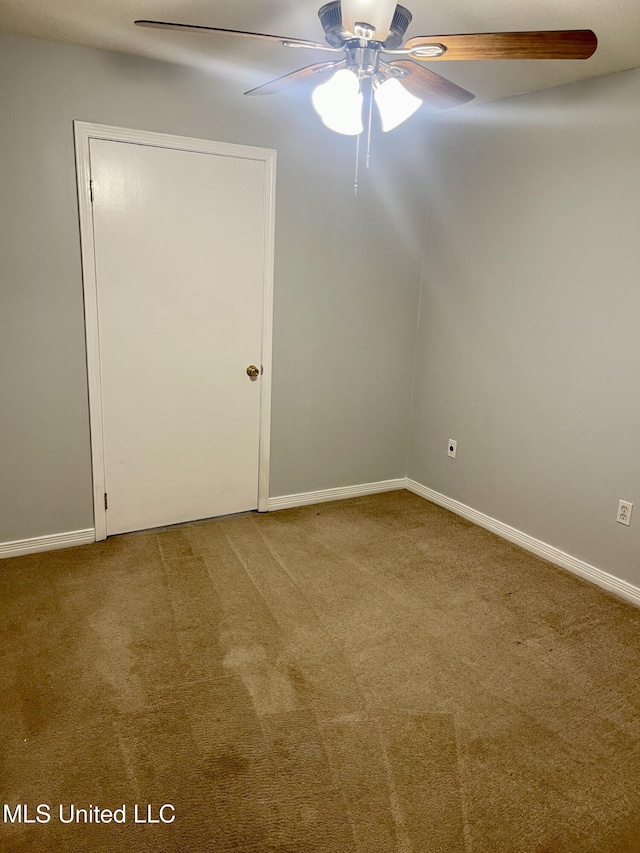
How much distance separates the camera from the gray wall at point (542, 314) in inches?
Answer: 110

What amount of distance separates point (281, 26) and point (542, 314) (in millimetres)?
1842

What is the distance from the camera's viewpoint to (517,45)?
1593 mm

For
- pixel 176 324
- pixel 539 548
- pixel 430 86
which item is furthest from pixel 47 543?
pixel 430 86

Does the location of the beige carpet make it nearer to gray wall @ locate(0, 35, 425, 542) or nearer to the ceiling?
gray wall @ locate(0, 35, 425, 542)

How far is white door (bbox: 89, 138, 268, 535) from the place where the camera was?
2.97 metres

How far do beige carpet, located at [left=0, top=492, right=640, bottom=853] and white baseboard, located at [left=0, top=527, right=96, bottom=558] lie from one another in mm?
64

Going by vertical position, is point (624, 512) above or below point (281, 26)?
below

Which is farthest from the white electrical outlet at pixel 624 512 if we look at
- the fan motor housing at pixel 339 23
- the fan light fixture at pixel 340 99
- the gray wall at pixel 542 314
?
the fan motor housing at pixel 339 23

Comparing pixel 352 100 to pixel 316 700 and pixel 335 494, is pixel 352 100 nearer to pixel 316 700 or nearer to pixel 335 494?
pixel 316 700

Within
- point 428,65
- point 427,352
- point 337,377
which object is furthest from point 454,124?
point 337,377

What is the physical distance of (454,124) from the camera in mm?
3604

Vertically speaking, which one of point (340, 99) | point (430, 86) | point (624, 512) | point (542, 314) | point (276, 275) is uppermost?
point (430, 86)

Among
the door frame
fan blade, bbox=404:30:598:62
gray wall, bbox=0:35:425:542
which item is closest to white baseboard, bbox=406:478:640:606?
gray wall, bbox=0:35:425:542

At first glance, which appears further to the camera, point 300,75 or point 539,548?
point 539,548
